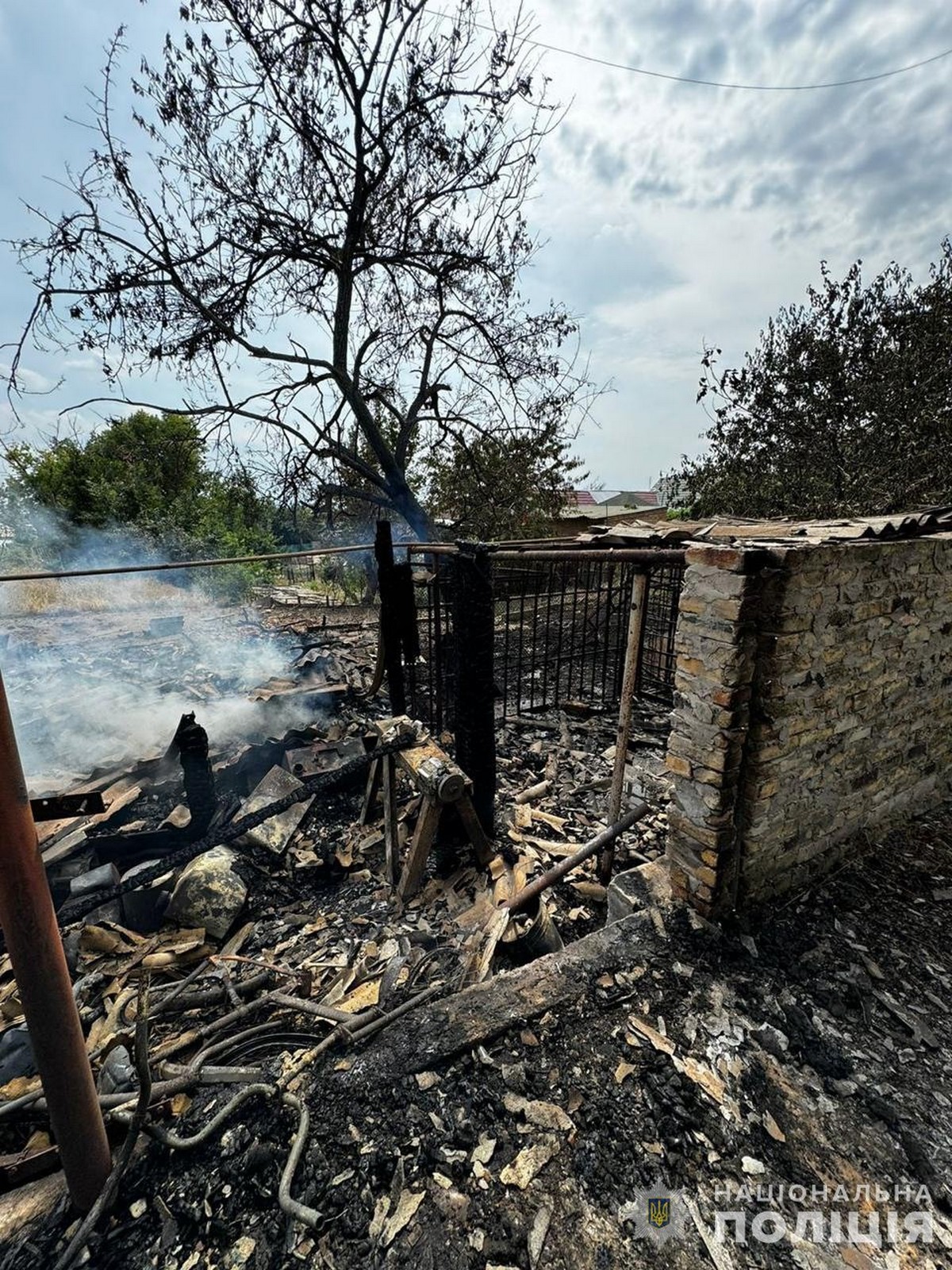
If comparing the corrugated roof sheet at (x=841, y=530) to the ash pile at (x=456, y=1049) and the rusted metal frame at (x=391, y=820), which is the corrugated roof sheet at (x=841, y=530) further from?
the rusted metal frame at (x=391, y=820)

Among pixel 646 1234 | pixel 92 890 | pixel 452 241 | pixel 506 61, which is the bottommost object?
pixel 92 890

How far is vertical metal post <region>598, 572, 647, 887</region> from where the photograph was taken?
2.97m

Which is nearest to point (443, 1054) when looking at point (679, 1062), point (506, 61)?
point (679, 1062)

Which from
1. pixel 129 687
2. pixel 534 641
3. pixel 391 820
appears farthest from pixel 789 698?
pixel 129 687

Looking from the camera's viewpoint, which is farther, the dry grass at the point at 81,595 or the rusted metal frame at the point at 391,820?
the dry grass at the point at 81,595

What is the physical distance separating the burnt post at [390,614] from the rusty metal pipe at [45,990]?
308 centimetres

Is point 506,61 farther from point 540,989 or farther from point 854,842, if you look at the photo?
point 540,989

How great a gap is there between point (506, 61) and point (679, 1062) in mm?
14339

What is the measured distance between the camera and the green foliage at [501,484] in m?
11.5

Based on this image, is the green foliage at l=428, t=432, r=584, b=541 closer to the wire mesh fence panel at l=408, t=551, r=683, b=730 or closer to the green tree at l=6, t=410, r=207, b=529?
the wire mesh fence panel at l=408, t=551, r=683, b=730

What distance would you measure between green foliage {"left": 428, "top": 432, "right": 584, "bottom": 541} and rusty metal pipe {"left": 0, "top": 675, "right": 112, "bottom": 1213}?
1073 centimetres

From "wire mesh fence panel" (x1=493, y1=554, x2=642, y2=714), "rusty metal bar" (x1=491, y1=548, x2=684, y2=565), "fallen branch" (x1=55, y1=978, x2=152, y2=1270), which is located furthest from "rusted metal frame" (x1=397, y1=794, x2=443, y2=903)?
"wire mesh fence panel" (x1=493, y1=554, x2=642, y2=714)

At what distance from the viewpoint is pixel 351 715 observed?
6160 mm

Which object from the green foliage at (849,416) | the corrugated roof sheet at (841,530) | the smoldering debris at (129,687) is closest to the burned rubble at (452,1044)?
the smoldering debris at (129,687)
